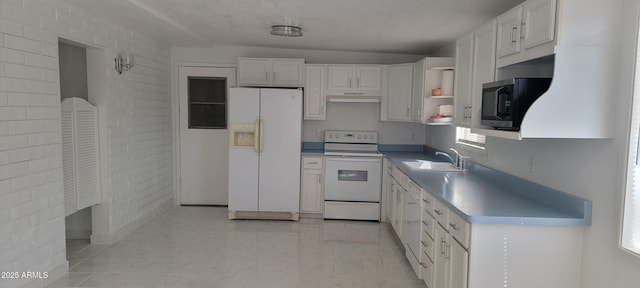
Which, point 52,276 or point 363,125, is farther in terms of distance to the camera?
point 363,125

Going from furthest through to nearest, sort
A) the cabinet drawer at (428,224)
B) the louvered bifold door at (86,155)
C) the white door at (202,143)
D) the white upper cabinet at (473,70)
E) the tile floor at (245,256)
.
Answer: the white door at (202,143) < the louvered bifold door at (86,155) < the tile floor at (245,256) < the cabinet drawer at (428,224) < the white upper cabinet at (473,70)

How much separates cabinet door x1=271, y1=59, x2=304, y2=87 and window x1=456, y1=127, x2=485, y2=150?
2144 millimetres

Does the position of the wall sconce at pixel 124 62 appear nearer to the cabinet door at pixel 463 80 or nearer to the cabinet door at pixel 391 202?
the cabinet door at pixel 391 202

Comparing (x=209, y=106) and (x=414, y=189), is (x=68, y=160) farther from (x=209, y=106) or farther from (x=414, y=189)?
(x=414, y=189)

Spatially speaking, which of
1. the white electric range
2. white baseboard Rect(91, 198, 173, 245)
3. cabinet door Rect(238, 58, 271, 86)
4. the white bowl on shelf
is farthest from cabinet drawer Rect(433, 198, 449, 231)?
white baseboard Rect(91, 198, 173, 245)

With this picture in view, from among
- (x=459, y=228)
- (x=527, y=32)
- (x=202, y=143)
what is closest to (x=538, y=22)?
(x=527, y=32)

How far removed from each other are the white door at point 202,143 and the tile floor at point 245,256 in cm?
75

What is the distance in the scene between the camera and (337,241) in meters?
4.26

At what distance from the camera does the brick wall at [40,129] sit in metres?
2.66

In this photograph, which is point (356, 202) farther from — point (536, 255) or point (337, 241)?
point (536, 255)

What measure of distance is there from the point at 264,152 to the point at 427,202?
8.13ft

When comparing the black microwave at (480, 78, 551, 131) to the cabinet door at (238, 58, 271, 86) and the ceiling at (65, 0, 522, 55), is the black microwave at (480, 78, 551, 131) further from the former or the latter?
the cabinet door at (238, 58, 271, 86)

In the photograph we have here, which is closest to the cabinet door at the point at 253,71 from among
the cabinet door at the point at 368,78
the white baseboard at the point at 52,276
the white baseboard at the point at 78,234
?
the cabinet door at the point at 368,78

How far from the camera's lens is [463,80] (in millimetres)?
3168
